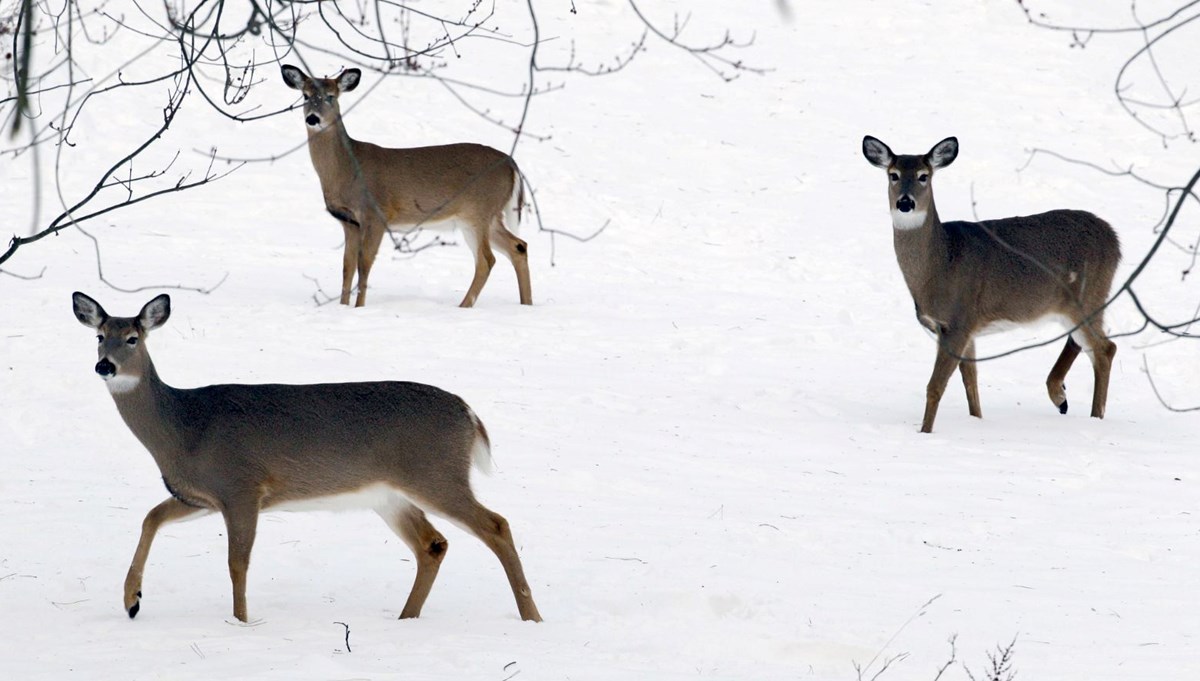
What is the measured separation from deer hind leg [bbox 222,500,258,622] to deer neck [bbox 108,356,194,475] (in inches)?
15.2

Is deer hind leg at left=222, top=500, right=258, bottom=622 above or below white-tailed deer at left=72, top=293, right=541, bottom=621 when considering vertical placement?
below

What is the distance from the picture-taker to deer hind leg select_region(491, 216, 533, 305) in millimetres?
12742

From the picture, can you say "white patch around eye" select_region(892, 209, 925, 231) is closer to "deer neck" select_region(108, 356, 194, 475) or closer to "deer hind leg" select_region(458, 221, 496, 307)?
"deer hind leg" select_region(458, 221, 496, 307)

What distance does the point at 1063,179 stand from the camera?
1831cm

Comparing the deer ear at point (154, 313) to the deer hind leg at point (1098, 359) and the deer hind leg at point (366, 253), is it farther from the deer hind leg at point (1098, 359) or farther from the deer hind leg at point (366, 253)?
the deer hind leg at point (1098, 359)

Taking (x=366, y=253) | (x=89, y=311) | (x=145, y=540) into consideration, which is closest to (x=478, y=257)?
(x=366, y=253)

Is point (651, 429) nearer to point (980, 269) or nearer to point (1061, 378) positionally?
point (980, 269)

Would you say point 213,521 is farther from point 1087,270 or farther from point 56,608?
point 1087,270

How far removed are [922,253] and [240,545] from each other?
5544 millimetres

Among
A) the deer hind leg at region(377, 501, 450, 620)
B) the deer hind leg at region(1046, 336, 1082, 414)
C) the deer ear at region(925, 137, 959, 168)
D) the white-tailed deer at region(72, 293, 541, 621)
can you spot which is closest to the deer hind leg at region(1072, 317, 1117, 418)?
the deer hind leg at region(1046, 336, 1082, 414)

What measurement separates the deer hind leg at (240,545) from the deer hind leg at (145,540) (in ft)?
0.84

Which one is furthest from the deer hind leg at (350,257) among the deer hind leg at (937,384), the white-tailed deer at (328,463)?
the white-tailed deer at (328,463)

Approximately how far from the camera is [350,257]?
479 inches

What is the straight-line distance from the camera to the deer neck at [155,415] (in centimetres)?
621
